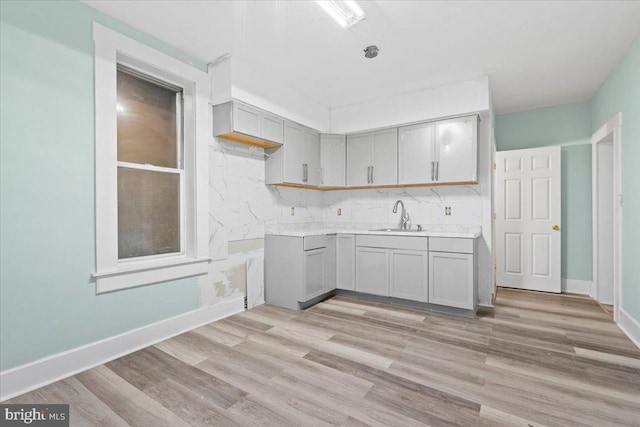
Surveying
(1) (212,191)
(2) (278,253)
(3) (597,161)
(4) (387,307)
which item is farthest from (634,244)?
(1) (212,191)

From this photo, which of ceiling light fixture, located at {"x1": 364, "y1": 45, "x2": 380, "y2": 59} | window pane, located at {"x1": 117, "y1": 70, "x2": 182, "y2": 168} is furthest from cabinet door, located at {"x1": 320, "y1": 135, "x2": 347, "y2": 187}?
window pane, located at {"x1": 117, "y1": 70, "x2": 182, "y2": 168}

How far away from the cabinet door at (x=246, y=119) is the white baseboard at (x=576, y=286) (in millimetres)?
4749

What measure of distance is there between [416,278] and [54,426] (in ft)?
10.6

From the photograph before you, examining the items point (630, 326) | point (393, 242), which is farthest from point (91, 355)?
point (630, 326)

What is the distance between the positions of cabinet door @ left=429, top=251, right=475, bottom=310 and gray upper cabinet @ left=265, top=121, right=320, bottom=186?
1.87 metres

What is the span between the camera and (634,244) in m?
2.82

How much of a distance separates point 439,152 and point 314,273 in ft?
7.00

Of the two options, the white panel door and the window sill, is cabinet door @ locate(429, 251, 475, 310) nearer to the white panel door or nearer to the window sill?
the white panel door

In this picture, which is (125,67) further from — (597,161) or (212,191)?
(597,161)

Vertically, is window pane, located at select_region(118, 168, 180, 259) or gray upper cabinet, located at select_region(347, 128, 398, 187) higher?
gray upper cabinet, located at select_region(347, 128, 398, 187)

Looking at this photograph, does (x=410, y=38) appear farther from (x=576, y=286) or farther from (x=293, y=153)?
(x=576, y=286)

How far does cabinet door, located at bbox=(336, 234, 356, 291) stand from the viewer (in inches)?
160

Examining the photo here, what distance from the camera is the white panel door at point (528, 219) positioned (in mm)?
4445

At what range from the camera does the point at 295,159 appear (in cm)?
403
